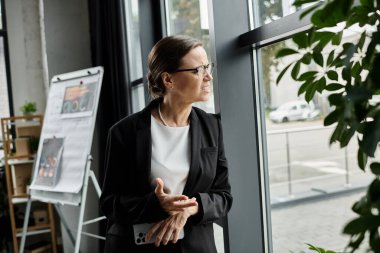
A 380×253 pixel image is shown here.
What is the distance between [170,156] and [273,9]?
2.80ft

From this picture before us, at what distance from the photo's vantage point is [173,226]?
136 centimetres

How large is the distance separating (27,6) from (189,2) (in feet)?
8.71

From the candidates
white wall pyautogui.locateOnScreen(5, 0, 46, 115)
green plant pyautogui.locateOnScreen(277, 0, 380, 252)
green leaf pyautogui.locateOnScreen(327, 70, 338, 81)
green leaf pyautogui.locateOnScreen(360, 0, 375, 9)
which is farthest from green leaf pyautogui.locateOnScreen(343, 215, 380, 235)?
Result: white wall pyautogui.locateOnScreen(5, 0, 46, 115)

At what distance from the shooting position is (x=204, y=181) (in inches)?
56.6

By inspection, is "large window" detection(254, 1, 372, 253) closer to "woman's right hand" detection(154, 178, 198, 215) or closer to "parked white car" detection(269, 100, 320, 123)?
"parked white car" detection(269, 100, 320, 123)

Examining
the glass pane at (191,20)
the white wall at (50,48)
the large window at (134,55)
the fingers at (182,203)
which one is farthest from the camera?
the white wall at (50,48)

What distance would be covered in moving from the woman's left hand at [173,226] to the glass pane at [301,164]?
68 centimetres

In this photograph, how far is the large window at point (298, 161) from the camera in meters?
1.66

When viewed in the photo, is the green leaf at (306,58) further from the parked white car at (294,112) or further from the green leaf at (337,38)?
the parked white car at (294,112)

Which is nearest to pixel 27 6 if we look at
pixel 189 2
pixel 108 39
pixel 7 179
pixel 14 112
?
pixel 14 112

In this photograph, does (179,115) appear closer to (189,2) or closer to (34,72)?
(189,2)

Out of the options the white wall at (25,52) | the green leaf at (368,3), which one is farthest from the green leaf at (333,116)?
the white wall at (25,52)

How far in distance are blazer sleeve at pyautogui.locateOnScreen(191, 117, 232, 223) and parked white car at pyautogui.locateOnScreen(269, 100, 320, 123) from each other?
420 millimetres

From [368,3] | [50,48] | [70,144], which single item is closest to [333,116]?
[368,3]
